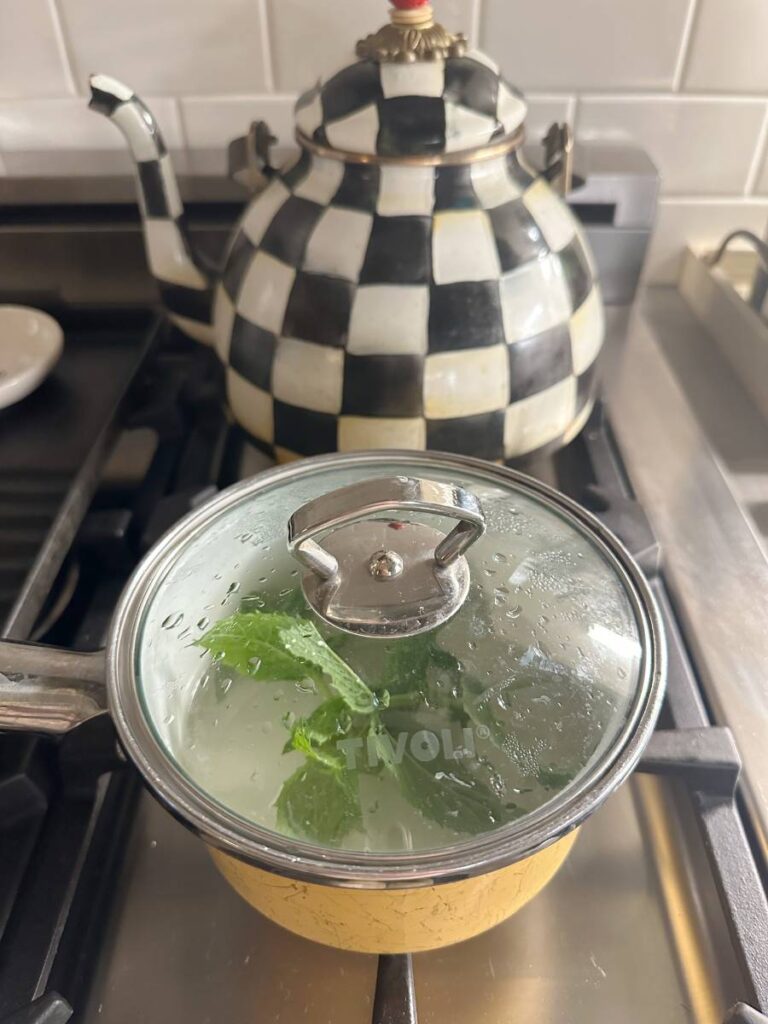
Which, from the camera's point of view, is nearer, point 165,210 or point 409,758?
point 409,758

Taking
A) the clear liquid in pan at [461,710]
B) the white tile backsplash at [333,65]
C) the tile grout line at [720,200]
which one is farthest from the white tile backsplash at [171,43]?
the clear liquid in pan at [461,710]

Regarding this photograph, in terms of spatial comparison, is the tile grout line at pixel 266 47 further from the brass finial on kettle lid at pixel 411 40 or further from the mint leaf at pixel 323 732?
the mint leaf at pixel 323 732

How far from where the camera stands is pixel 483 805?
296mm

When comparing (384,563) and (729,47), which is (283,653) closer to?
(384,563)

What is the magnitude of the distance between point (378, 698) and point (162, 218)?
36cm

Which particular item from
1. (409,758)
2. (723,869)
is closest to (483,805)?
(409,758)

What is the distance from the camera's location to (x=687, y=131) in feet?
2.29

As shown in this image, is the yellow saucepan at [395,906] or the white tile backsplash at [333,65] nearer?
the yellow saucepan at [395,906]

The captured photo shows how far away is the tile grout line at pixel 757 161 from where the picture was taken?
0.69 metres

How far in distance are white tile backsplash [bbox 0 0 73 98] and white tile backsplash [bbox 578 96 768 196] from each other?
1.42ft

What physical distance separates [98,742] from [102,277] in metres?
0.46

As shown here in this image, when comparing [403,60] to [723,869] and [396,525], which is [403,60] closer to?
[396,525]

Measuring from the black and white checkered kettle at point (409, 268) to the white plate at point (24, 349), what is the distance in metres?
0.19

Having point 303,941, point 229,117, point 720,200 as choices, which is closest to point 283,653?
point 303,941
